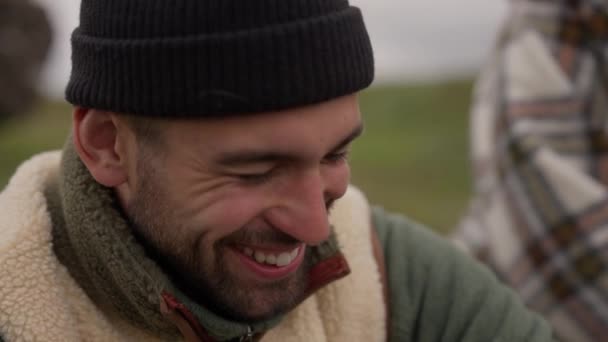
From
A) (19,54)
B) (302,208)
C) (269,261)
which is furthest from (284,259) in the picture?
(19,54)

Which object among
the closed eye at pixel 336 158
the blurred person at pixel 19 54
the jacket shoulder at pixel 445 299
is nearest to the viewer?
the closed eye at pixel 336 158

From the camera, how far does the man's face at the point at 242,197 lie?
1663 millimetres

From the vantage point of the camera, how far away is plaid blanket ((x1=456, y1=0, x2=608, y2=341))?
10.4 ft

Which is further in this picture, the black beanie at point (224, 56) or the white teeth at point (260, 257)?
the white teeth at point (260, 257)

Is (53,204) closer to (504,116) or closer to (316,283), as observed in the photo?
(316,283)

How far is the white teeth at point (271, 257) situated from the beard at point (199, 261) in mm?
34

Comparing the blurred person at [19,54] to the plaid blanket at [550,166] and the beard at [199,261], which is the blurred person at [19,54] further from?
the beard at [199,261]

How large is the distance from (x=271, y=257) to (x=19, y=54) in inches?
296

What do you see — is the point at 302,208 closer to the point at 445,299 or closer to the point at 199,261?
the point at 199,261

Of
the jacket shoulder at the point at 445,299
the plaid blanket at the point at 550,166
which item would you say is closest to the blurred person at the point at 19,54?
the plaid blanket at the point at 550,166

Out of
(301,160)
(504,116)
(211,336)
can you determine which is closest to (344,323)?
(211,336)

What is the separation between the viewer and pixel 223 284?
1.80 m

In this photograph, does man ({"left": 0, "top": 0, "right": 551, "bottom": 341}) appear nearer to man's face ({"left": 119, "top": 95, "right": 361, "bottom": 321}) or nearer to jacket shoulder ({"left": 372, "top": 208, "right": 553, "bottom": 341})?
man's face ({"left": 119, "top": 95, "right": 361, "bottom": 321})

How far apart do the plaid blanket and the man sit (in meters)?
1.38
